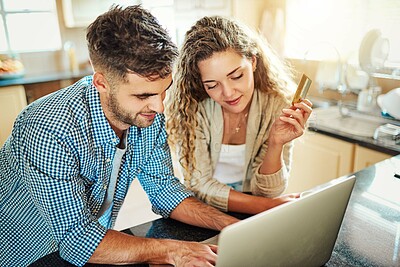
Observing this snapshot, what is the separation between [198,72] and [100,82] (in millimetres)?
405

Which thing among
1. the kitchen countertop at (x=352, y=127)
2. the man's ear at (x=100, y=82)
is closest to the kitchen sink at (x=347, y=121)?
the kitchen countertop at (x=352, y=127)

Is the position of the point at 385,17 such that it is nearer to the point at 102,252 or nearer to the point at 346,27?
the point at 346,27

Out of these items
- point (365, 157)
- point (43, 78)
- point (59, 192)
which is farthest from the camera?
point (43, 78)

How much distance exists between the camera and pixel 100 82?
1.01 m

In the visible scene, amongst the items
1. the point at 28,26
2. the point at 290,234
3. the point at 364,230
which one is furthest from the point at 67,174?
the point at 28,26

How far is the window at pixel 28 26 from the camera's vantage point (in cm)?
334

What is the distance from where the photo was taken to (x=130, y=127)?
117 centimetres

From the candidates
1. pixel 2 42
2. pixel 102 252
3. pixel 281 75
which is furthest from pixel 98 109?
pixel 2 42

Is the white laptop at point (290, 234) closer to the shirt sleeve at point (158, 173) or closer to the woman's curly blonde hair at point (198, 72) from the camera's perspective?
the shirt sleeve at point (158, 173)

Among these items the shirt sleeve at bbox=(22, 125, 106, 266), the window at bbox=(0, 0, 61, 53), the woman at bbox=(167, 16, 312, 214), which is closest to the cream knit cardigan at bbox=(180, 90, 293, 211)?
→ the woman at bbox=(167, 16, 312, 214)

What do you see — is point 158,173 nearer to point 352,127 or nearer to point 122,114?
point 122,114

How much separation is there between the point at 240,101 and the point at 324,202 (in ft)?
2.08

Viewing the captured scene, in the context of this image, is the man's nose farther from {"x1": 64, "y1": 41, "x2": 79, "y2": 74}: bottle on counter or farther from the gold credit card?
{"x1": 64, "y1": 41, "x2": 79, "y2": 74}: bottle on counter

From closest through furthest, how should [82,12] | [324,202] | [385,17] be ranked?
[324,202] < [385,17] < [82,12]
